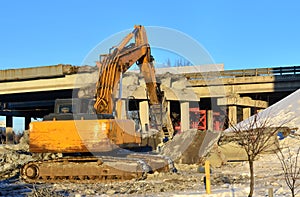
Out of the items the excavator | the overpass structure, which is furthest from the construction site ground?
the overpass structure

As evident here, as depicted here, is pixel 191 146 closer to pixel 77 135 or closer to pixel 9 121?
pixel 77 135

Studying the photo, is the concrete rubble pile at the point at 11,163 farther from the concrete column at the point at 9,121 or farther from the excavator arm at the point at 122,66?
the concrete column at the point at 9,121

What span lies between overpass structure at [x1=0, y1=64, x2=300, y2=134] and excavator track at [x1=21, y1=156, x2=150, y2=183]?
1667 centimetres

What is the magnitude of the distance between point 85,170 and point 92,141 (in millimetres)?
1232

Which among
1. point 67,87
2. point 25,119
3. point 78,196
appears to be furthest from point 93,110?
point 25,119

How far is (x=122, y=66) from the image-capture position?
18.2m

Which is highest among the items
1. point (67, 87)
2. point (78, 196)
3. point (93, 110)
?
point (67, 87)

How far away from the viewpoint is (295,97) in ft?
115

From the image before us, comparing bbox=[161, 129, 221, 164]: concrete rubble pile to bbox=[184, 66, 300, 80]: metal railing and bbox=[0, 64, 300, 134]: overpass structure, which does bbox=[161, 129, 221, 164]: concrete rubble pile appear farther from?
bbox=[184, 66, 300, 80]: metal railing

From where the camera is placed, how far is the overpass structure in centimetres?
3622

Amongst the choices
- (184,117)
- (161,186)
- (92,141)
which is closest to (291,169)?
(161,186)

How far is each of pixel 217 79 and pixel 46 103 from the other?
17.3 meters

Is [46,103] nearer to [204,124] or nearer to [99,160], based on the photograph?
[204,124]

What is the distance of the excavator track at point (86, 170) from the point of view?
15742 millimetres
